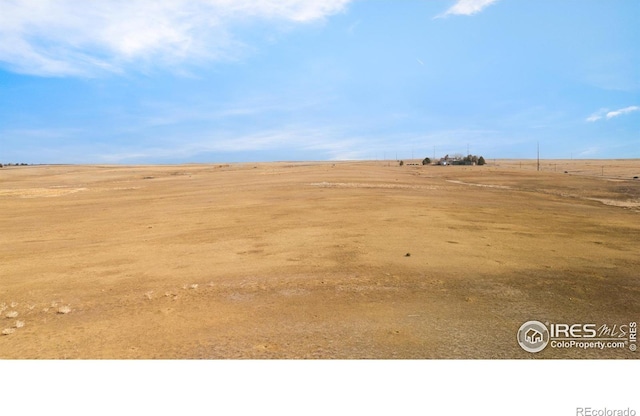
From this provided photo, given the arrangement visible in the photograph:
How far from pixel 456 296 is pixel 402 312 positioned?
3.48 feet

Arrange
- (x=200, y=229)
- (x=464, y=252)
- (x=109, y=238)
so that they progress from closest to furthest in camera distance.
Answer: (x=464, y=252), (x=109, y=238), (x=200, y=229)

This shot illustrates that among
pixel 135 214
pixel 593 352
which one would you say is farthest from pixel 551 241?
pixel 135 214

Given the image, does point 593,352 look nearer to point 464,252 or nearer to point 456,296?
point 456,296

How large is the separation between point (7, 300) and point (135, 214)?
963 centimetres

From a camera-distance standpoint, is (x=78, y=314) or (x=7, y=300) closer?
(x=78, y=314)

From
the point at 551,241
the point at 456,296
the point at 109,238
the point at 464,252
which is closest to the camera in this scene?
the point at 456,296

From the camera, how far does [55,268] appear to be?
8.02m

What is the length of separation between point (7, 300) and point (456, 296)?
660cm

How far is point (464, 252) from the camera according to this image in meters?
8.56

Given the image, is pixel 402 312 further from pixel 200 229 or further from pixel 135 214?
pixel 135 214

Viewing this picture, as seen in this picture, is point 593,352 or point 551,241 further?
point 551,241

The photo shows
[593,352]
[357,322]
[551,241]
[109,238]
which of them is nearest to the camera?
[593,352]

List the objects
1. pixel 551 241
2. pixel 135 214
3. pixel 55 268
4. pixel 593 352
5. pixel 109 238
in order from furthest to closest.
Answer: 1. pixel 135 214
2. pixel 109 238
3. pixel 551 241
4. pixel 55 268
5. pixel 593 352

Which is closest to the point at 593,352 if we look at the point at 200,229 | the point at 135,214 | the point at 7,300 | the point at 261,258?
the point at 261,258
